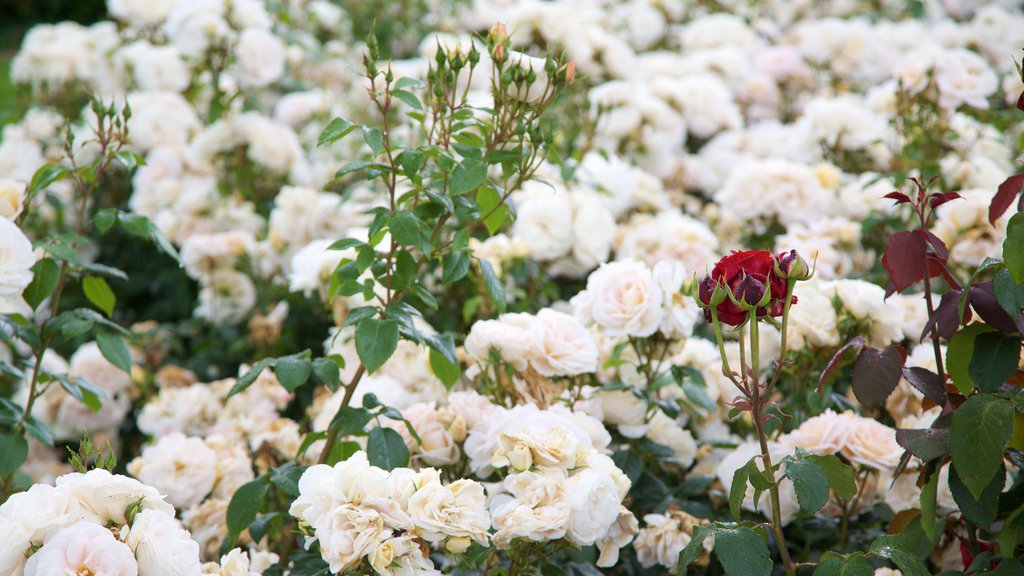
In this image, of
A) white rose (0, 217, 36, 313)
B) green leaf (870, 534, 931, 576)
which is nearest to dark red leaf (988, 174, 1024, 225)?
green leaf (870, 534, 931, 576)

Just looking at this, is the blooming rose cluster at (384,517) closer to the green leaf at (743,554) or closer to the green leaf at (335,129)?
the green leaf at (743,554)

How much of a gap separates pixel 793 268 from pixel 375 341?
62cm

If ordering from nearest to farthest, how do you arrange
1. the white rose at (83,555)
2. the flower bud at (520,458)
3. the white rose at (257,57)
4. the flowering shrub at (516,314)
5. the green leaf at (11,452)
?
the white rose at (83,555)
the flowering shrub at (516,314)
the flower bud at (520,458)
the green leaf at (11,452)
the white rose at (257,57)

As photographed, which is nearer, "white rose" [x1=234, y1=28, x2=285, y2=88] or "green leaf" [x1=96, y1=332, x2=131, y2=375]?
"green leaf" [x1=96, y1=332, x2=131, y2=375]

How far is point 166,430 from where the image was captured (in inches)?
91.3

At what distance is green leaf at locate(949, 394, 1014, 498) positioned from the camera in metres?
1.21

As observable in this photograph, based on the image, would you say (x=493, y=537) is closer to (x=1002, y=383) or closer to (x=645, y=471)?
(x=645, y=471)

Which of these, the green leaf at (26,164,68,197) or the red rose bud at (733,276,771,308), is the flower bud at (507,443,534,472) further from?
the green leaf at (26,164,68,197)

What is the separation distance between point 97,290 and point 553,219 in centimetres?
104

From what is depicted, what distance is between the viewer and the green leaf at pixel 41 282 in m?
1.67

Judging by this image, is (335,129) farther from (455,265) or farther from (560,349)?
(560,349)

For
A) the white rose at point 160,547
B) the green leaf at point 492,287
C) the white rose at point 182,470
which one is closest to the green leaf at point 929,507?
the green leaf at point 492,287

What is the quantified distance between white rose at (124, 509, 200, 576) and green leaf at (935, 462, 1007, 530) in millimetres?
961

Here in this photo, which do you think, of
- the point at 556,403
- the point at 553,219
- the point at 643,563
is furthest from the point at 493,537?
the point at 553,219
